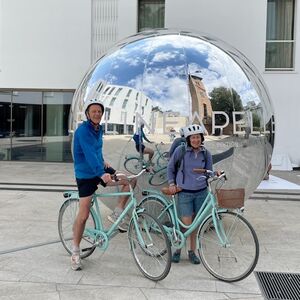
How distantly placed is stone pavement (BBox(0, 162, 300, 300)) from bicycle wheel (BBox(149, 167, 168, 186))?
3.03ft

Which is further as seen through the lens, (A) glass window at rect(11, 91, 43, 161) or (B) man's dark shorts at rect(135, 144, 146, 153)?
(A) glass window at rect(11, 91, 43, 161)

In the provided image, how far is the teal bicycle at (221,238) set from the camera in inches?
181

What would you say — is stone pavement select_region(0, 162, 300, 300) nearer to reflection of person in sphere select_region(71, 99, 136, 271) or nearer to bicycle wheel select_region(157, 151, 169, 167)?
reflection of person in sphere select_region(71, 99, 136, 271)

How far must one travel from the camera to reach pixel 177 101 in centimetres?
548

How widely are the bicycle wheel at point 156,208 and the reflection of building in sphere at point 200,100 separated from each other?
3.67ft

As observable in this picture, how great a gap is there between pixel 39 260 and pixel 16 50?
45.2ft

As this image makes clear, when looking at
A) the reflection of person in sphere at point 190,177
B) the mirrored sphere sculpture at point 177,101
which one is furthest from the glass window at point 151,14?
the reflection of person in sphere at point 190,177

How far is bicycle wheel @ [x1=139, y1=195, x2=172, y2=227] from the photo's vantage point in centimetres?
531

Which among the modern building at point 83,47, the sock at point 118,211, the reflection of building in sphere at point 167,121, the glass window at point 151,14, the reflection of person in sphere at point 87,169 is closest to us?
the reflection of person in sphere at point 87,169

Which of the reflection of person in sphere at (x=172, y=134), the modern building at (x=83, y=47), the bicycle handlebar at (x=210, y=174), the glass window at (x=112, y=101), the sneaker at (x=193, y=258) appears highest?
the modern building at (x=83, y=47)

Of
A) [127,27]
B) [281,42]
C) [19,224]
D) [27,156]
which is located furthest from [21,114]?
[19,224]

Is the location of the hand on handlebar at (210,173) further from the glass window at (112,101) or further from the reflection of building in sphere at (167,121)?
the glass window at (112,101)

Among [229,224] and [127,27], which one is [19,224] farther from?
[127,27]

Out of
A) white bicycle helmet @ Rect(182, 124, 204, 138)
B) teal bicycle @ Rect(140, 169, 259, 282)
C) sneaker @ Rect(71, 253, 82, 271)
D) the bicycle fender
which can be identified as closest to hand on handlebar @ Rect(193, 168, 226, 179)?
teal bicycle @ Rect(140, 169, 259, 282)
